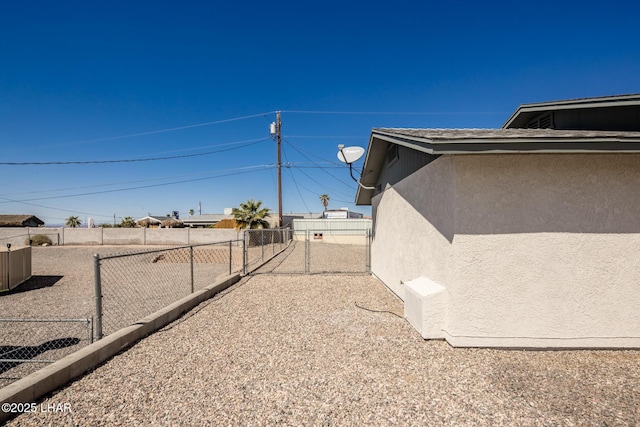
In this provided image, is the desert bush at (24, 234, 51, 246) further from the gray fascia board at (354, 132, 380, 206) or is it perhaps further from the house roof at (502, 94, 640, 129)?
the house roof at (502, 94, 640, 129)

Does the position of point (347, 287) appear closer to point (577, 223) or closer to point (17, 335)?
point (577, 223)

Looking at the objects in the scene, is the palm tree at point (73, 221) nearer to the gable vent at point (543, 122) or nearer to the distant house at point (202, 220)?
the distant house at point (202, 220)

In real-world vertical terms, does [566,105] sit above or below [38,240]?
above

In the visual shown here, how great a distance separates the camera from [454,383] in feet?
11.7

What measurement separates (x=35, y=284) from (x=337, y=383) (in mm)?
13392

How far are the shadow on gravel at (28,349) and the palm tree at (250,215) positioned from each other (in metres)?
21.5

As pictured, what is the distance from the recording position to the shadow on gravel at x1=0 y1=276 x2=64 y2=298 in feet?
34.5

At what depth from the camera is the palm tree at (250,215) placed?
27.5 meters

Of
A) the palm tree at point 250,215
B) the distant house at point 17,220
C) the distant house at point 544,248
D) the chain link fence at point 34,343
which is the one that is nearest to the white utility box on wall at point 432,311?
the distant house at point 544,248

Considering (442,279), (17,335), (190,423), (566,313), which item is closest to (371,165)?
(442,279)

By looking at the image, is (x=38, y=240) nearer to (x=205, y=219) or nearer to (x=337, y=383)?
(x=205, y=219)

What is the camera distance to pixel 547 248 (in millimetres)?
4430

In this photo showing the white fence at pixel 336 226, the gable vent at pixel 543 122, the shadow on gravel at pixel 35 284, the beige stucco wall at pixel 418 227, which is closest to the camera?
the beige stucco wall at pixel 418 227

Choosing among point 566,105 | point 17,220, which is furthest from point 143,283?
point 17,220
